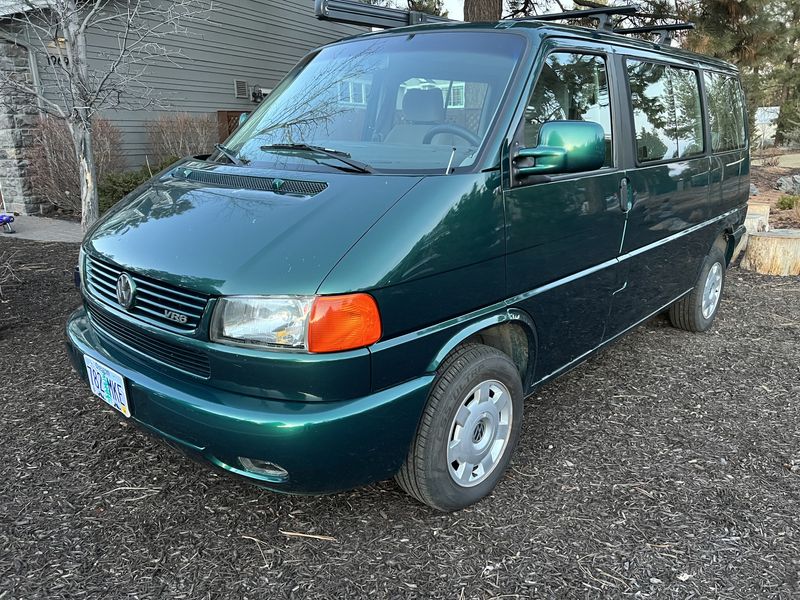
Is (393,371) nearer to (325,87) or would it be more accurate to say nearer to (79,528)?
(79,528)

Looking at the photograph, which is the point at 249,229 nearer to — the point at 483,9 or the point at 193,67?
the point at 483,9

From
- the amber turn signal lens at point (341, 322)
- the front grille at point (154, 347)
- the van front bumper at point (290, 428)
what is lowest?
the van front bumper at point (290, 428)

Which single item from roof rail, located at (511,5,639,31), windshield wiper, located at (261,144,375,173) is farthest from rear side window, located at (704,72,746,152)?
windshield wiper, located at (261,144,375,173)

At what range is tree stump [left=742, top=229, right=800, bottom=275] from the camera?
23.6 ft

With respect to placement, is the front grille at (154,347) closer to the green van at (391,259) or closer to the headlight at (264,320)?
the green van at (391,259)

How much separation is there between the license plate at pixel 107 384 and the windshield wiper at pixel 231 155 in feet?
3.80

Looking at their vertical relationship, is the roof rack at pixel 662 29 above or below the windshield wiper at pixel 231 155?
above

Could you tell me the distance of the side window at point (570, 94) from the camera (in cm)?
300

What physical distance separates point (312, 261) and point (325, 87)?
63.1 inches

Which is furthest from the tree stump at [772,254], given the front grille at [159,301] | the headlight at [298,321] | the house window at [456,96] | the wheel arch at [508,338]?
the front grille at [159,301]

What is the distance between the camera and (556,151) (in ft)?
9.16

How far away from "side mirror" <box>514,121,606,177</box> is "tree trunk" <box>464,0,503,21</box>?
7.62m

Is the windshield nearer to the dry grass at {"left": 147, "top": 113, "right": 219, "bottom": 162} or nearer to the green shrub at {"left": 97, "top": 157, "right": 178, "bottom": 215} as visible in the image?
the green shrub at {"left": 97, "top": 157, "right": 178, "bottom": 215}

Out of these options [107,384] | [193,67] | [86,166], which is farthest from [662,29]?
[193,67]
